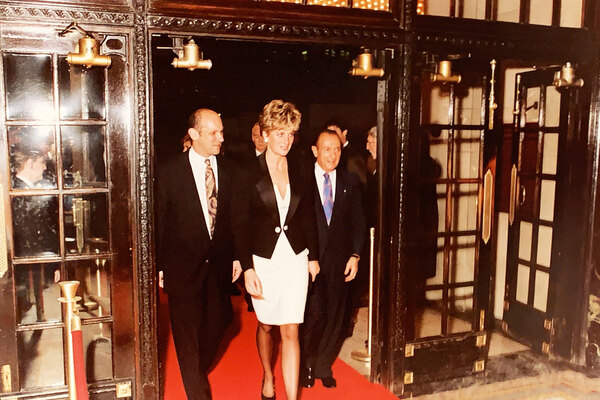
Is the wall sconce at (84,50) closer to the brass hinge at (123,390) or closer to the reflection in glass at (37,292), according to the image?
the reflection in glass at (37,292)

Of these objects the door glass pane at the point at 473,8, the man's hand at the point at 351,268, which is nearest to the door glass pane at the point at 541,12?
the door glass pane at the point at 473,8

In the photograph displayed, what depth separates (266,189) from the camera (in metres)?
4.10

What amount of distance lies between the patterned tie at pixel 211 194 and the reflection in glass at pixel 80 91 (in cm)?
91

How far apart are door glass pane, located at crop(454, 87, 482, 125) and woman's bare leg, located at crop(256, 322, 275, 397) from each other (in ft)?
7.60

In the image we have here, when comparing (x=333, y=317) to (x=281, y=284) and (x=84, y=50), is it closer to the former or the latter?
(x=281, y=284)

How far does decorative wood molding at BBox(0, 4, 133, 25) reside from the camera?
3.13 metres

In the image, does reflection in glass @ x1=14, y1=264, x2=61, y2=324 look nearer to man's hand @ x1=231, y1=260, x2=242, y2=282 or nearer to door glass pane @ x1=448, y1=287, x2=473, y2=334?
man's hand @ x1=231, y1=260, x2=242, y2=282

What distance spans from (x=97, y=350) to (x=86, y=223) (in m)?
0.85

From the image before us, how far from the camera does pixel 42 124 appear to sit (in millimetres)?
3279

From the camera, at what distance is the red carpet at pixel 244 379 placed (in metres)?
4.13

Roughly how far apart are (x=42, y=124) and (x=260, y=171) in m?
1.54

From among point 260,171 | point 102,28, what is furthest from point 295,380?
point 102,28

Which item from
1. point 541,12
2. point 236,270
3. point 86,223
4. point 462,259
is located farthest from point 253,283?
point 541,12

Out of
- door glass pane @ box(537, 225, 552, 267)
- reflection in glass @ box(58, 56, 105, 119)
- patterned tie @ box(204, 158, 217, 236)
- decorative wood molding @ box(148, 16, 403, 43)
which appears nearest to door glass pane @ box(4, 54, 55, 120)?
reflection in glass @ box(58, 56, 105, 119)
